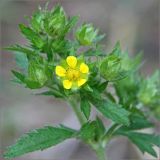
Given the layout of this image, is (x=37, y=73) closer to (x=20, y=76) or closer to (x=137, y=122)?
(x=20, y=76)

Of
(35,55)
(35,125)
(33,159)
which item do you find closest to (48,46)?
(35,55)

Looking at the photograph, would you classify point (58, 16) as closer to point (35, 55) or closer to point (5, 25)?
point (35, 55)

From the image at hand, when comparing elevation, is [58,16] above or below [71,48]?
above

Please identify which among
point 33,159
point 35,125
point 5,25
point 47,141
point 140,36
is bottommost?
point 47,141

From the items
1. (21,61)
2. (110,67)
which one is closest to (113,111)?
(110,67)

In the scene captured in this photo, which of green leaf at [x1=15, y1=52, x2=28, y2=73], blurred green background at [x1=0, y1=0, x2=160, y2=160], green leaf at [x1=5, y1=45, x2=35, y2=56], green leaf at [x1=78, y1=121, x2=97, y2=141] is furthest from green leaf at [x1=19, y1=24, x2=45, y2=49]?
blurred green background at [x1=0, y1=0, x2=160, y2=160]

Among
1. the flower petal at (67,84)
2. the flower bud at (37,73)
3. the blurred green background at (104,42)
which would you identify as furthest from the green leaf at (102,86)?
the blurred green background at (104,42)

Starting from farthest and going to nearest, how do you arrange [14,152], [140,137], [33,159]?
[33,159]
[140,137]
[14,152]
